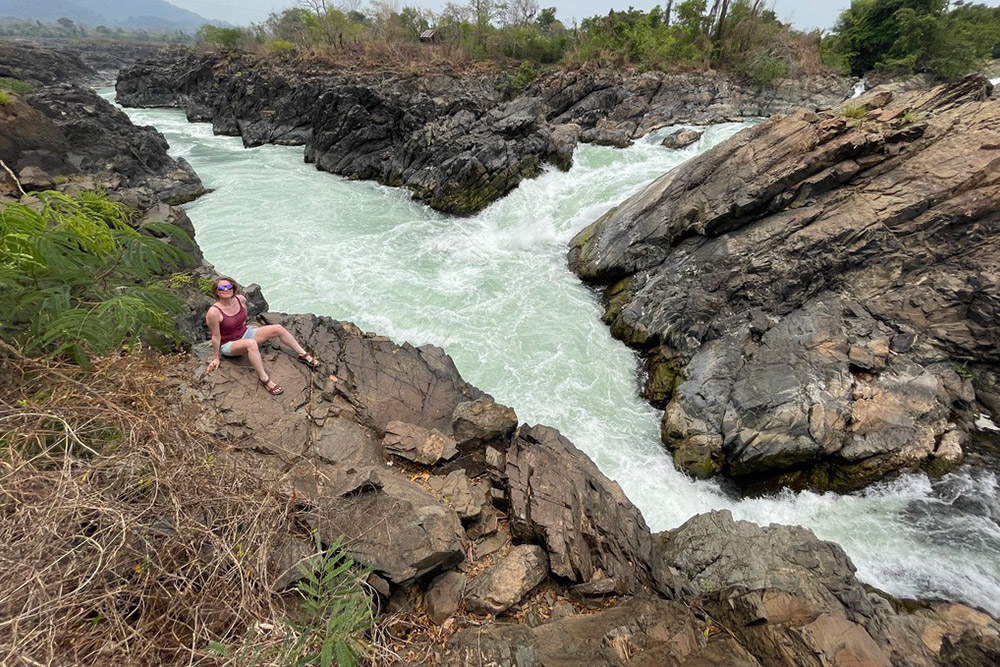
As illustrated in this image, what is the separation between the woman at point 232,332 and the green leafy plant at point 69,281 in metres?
1.79

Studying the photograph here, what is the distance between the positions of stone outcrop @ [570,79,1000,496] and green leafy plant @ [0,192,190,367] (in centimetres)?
795

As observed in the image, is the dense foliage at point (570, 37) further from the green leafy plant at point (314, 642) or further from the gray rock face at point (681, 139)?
the green leafy plant at point (314, 642)

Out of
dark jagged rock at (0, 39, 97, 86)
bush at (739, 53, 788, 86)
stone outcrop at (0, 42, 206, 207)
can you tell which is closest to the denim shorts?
stone outcrop at (0, 42, 206, 207)

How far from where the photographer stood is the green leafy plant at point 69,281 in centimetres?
280

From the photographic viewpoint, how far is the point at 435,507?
4324mm

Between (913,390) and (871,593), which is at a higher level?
(913,390)

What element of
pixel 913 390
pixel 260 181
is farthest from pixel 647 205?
pixel 260 181

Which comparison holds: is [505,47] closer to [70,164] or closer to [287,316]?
[70,164]

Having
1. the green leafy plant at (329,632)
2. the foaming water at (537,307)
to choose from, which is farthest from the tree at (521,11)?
the green leafy plant at (329,632)

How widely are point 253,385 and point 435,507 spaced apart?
115 inches

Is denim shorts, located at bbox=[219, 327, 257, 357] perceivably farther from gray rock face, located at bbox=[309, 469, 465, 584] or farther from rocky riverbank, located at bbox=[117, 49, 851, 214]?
rocky riverbank, located at bbox=[117, 49, 851, 214]

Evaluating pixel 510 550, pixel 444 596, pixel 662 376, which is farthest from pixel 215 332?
pixel 662 376

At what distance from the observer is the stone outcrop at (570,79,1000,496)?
7.37m

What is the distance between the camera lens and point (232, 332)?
548 centimetres
